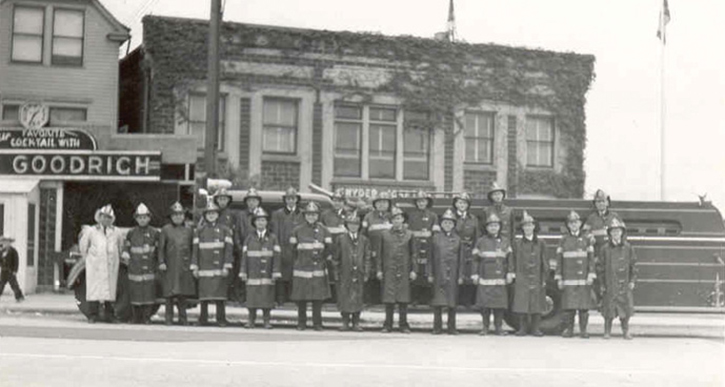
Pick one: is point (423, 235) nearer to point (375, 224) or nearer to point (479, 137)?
point (375, 224)

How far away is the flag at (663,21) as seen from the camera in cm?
2177

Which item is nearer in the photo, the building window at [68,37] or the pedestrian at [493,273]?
Result: the pedestrian at [493,273]

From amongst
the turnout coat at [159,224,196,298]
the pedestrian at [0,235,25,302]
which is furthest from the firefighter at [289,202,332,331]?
the pedestrian at [0,235,25,302]

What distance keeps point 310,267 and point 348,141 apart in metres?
15.6

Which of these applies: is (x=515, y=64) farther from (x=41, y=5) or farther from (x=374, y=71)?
(x=41, y=5)

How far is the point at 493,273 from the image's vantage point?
54.2 feet

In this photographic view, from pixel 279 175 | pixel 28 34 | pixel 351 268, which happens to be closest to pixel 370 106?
pixel 279 175

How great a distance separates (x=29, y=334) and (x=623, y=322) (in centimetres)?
868

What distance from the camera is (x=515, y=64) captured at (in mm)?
33375

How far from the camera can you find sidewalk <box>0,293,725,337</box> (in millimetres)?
18953

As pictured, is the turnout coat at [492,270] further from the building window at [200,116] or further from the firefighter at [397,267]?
the building window at [200,116]

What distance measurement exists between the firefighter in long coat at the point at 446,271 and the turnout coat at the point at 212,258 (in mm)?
3132

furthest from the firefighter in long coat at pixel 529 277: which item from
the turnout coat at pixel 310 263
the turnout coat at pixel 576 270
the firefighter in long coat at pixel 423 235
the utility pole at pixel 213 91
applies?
the utility pole at pixel 213 91

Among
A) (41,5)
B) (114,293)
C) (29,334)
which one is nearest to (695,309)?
(114,293)
